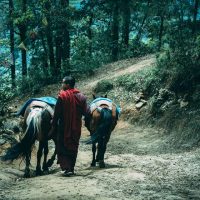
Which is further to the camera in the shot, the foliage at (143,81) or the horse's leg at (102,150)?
the foliage at (143,81)

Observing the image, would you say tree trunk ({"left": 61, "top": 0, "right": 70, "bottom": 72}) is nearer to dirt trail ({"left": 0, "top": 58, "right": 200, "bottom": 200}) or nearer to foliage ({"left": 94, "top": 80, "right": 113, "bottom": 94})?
foliage ({"left": 94, "top": 80, "right": 113, "bottom": 94})

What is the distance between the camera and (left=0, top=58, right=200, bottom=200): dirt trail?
8242 millimetres

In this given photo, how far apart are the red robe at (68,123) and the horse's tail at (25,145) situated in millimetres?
741

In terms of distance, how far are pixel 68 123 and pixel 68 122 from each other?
0.02m

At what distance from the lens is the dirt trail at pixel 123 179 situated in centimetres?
824

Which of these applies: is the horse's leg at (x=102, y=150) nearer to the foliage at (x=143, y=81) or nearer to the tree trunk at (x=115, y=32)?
the foliage at (x=143, y=81)

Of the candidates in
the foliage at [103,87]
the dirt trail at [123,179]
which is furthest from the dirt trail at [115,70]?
the dirt trail at [123,179]

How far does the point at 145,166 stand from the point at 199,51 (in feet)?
21.4

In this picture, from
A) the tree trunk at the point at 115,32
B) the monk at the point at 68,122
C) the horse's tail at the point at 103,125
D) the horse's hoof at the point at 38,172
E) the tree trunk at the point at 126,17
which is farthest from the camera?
the tree trunk at the point at 115,32

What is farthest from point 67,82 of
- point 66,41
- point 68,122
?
point 66,41

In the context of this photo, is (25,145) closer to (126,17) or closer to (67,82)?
(67,82)

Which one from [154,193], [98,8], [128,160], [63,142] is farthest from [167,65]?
[98,8]

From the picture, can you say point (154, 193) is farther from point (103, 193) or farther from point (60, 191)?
point (60, 191)

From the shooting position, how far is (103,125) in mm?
11047
